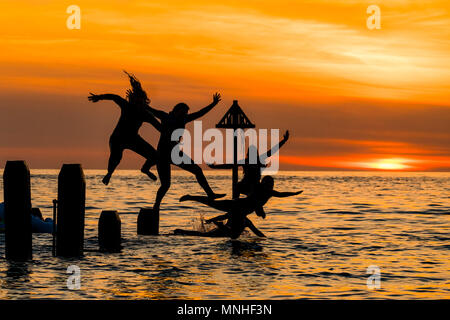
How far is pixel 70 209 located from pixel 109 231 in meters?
2.44

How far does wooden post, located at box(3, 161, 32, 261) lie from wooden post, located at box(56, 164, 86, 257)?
76 cm

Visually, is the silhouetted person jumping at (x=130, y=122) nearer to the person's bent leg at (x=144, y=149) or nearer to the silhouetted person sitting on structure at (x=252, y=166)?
the person's bent leg at (x=144, y=149)

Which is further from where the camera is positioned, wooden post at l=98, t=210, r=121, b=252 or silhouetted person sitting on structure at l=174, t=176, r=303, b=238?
silhouetted person sitting on structure at l=174, t=176, r=303, b=238

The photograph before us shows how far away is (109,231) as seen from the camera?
18.4 m

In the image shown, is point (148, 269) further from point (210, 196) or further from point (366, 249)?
point (366, 249)

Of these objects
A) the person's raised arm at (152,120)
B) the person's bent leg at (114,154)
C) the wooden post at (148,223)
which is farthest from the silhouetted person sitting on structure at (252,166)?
the wooden post at (148,223)

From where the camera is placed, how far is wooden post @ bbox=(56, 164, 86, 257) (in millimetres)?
15977

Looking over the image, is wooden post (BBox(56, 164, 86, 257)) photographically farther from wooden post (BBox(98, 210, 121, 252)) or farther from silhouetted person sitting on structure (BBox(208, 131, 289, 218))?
silhouetted person sitting on structure (BBox(208, 131, 289, 218))

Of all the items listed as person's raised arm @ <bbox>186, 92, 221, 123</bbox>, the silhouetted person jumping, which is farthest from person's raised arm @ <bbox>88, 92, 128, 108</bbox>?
person's raised arm @ <bbox>186, 92, 221, 123</bbox>

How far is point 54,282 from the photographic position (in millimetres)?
14859

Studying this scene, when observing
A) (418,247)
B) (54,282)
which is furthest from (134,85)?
(418,247)

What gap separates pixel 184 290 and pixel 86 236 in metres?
10.4

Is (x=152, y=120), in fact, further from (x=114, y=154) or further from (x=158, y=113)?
(x=114, y=154)
